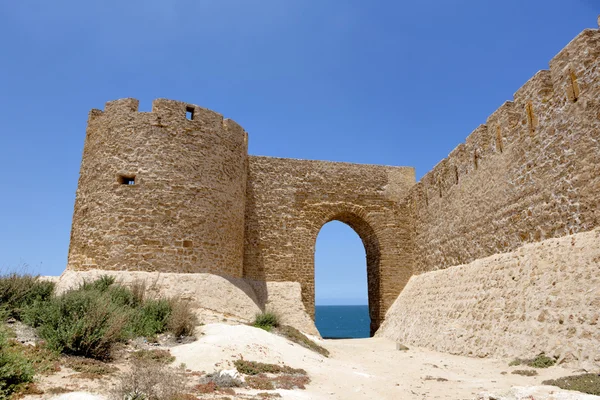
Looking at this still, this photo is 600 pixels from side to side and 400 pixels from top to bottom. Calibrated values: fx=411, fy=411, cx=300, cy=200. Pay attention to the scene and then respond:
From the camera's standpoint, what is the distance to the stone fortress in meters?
7.61

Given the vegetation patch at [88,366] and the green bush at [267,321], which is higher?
the green bush at [267,321]

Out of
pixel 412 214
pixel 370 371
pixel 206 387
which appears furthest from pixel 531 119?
pixel 206 387

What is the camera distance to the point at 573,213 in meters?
7.74

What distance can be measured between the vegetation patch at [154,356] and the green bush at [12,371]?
1897 mm

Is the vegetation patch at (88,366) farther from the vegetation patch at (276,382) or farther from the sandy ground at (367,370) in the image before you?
the vegetation patch at (276,382)

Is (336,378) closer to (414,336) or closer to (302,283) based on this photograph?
(414,336)

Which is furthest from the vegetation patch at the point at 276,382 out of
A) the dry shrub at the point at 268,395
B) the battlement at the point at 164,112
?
the battlement at the point at 164,112

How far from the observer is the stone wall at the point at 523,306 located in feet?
21.8

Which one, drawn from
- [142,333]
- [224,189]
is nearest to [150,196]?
[224,189]

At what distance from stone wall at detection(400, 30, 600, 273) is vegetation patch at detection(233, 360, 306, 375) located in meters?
5.82

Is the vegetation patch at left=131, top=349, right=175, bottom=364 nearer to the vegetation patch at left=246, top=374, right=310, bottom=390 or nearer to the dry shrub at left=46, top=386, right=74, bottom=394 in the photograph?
the vegetation patch at left=246, top=374, right=310, bottom=390

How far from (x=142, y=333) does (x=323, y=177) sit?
1009 centimetres

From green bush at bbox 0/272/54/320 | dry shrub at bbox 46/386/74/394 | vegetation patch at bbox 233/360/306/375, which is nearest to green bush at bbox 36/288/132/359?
green bush at bbox 0/272/54/320

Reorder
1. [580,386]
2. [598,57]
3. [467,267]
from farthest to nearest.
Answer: [467,267] → [598,57] → [580,386]
